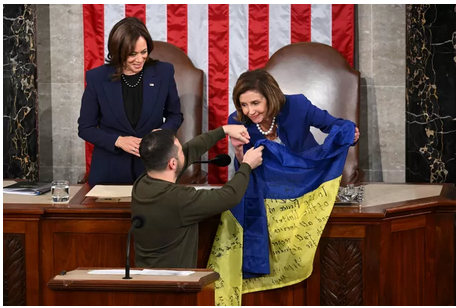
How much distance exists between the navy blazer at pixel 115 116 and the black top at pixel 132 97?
3 cm

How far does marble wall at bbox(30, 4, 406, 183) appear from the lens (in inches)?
233

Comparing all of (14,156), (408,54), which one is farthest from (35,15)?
(408,54)

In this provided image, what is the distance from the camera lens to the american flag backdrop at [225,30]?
229 inches

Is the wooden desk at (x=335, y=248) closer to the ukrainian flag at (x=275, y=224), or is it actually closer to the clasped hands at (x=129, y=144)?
the ukrainian flag at (x=275, y=224)

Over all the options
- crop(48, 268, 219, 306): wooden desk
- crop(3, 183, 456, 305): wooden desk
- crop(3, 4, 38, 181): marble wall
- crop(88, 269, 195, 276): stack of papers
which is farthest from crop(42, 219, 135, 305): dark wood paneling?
crop(3, 4, 38, 181): marble wall

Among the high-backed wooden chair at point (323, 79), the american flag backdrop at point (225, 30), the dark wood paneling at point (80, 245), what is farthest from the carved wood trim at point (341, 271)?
the american flag backdrop at point (225, 30)

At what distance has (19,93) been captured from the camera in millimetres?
5922

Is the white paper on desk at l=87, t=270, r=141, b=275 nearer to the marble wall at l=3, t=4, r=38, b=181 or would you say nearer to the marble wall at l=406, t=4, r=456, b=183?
the marble wall at l=3, t=4, r=38, b=181

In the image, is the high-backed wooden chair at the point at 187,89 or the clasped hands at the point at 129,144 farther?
the high-backed wooden chair at the point at 187,89

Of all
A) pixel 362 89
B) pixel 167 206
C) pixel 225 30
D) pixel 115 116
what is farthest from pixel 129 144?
pixel 362 89

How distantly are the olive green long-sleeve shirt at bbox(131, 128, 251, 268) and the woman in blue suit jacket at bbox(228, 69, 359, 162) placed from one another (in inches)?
31.1

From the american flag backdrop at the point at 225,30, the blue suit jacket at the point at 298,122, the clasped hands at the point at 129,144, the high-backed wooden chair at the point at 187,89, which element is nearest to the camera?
the blue suit jacket at the point at 298,122

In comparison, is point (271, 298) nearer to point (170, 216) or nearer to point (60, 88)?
point (170, 216)

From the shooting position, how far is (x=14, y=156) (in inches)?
235
